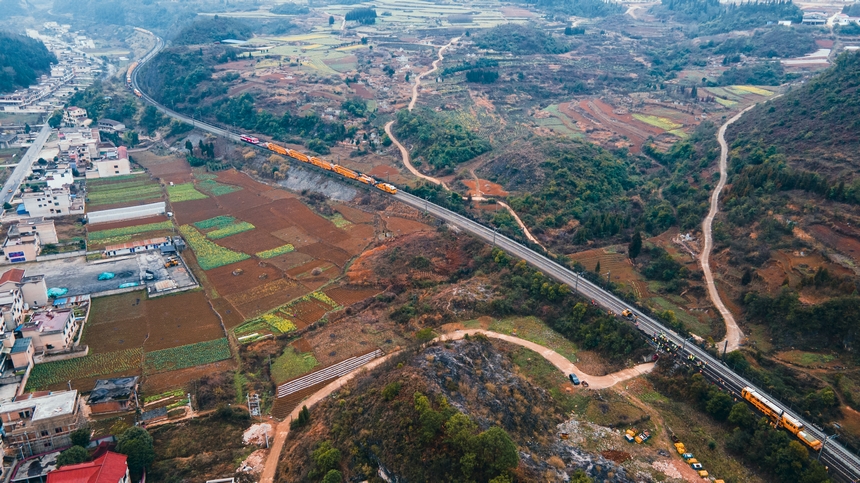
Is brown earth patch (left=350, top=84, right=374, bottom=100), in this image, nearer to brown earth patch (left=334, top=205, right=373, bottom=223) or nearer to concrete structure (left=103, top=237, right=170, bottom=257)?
brown earth patch (left=334, top=205, right=373, bottom=223)

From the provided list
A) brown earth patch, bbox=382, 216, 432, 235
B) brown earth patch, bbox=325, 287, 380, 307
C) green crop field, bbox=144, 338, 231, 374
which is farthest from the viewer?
brown earth patch, bbox=382, 216, 432, 235

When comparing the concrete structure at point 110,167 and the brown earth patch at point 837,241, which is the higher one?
the brown earth patch at point 837,241

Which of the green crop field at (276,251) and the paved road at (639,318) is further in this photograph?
the green crop field at (276,251)

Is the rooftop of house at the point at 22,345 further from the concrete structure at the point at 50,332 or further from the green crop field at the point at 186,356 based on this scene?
the green crop field at the point at 186,356

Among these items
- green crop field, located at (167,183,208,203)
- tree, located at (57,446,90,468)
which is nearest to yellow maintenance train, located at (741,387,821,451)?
tree, located at (57,446,90,468)

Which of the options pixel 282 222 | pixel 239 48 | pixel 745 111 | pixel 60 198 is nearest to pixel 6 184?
pixel 60 198

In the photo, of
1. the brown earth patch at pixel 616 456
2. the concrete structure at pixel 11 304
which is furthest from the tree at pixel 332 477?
the concrete structure at pixel 11 304

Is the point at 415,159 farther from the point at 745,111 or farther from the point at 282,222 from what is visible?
the point at 745,111
